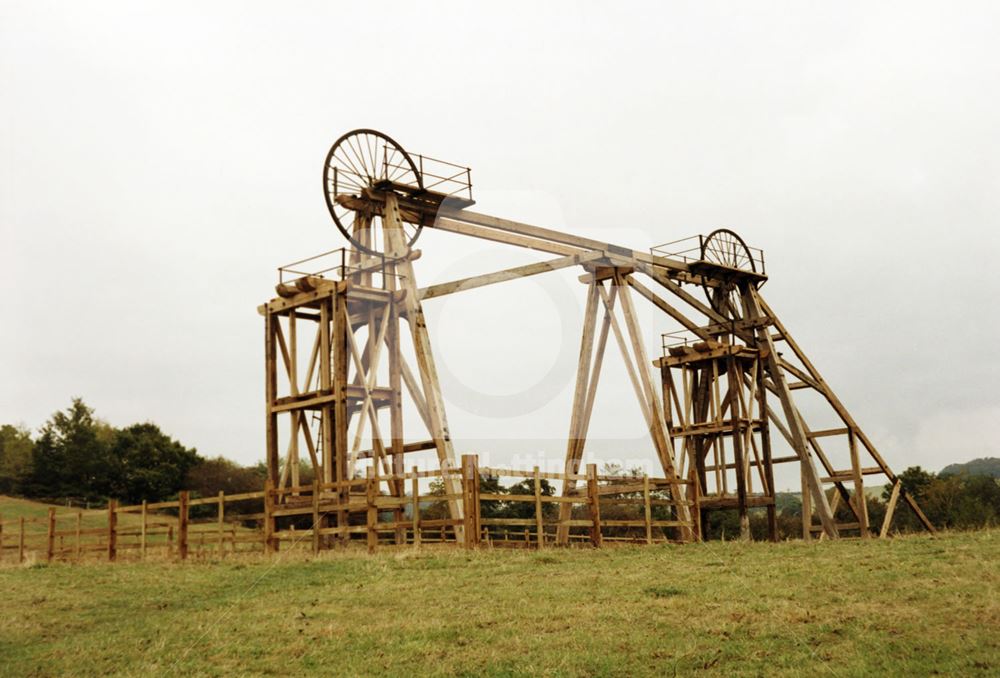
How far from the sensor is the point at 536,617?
12133mm

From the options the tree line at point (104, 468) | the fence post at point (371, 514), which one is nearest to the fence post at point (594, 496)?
the fence post at point (371, 514)

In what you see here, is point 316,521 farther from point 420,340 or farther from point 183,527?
point 420,340

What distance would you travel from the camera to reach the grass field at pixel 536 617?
10.0m

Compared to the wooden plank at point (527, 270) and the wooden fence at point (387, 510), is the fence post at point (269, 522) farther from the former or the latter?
the wooden plank at point (527, 270)

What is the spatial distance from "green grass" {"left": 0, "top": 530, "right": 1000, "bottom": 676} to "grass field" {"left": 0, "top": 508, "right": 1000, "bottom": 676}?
3 cm

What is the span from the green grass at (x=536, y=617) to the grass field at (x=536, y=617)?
3 cm

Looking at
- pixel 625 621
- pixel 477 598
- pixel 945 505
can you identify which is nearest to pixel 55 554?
pixel 477 598

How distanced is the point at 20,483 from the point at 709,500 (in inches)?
1904

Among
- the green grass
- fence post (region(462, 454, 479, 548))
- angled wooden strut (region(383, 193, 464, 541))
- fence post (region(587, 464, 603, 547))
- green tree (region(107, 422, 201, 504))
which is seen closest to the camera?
the green grass

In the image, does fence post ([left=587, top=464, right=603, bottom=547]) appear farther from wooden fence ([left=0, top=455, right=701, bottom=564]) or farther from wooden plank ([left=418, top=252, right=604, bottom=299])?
wooden plank ([left=418, top=252, right=604, bottom=299])

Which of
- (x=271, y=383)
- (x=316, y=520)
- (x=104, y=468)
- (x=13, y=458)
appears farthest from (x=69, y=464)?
(x=316, y=520)

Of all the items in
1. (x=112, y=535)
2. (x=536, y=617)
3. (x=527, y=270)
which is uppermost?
(x=527, y=270)

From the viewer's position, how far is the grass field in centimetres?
1001

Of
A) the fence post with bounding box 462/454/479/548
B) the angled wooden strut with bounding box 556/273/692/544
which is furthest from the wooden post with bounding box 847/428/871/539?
the fence post with bounding box 462/454/479/548
